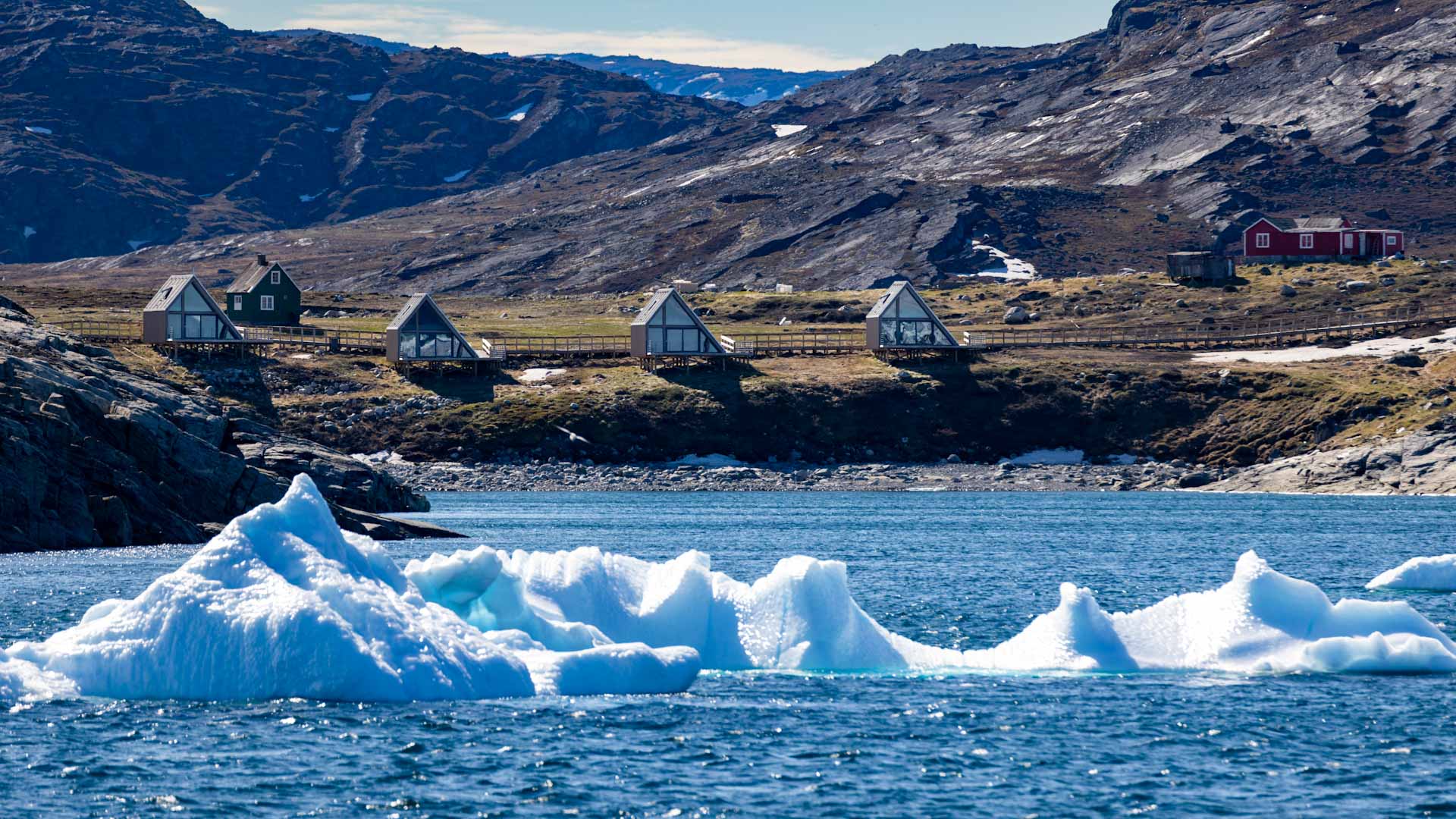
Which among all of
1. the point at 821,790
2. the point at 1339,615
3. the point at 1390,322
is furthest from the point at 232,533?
the point at 1390,322

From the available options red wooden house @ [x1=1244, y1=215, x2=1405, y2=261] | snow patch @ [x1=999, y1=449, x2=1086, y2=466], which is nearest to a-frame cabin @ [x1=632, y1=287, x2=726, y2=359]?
snow patch @ [x1=999, y1=449, x2=1086, y2=466]

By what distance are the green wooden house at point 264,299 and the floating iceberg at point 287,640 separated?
384 feet

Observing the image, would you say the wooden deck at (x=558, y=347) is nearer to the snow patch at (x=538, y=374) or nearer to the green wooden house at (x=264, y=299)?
the snow patch at (x=538, y=374)

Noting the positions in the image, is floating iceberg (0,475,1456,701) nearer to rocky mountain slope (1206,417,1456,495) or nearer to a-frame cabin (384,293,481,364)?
rocky mountain slope (1206,417,1456,495)

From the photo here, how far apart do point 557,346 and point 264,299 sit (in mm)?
27222

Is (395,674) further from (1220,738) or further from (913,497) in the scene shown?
(913,497)

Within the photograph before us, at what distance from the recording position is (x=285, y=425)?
107 meters

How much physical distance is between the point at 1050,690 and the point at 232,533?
1391cm

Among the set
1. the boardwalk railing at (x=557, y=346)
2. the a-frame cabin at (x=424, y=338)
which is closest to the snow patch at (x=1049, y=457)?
the boardwalk railing at (x=557, y=346)

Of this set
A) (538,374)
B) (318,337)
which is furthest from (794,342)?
(318,337)

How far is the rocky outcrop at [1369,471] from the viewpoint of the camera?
92.4 meters

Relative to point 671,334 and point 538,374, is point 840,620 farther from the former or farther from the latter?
point 671,334

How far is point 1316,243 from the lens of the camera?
167375 mm

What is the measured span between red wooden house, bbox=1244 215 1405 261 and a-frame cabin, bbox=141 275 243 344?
9822 cm
